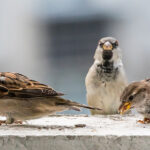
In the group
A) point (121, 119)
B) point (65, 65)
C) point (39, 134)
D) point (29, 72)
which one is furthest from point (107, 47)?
point (65, 65)

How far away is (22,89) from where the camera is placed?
1746 millimetres

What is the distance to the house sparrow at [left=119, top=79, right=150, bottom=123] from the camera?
1879 millimetres

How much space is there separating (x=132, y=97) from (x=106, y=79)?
73cm

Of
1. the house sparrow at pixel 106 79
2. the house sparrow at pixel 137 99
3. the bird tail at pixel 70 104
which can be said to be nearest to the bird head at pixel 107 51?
the house sparrow at pixel 106 79

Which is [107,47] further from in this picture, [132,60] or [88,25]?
[88,25]

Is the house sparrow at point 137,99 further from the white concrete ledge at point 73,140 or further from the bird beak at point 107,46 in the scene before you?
the bird beak at point 107,46

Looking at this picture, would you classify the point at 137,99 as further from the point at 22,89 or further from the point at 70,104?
the point at 22,89

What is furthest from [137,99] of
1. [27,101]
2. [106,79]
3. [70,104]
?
[106,79]

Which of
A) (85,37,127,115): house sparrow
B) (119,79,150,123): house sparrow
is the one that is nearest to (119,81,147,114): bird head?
(119,79,150,123): house sparrow

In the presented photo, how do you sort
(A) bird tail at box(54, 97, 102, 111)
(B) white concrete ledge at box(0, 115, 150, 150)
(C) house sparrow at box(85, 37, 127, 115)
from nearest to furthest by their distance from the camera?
(B) white concrete ledge at box(0, 115, 150, 150) → (A) bird tail at box(54, 97, 102, 111) → (C) house sparrow at box(85, 37, 127, 115)

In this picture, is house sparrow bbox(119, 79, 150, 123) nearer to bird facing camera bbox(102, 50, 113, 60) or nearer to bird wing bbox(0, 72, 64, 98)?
bird wing bbox(0, 72, 64, 98)

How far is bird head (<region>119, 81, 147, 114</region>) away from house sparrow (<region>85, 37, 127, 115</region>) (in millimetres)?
681

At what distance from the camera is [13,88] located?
5.74 ft

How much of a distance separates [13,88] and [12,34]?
7339mm
